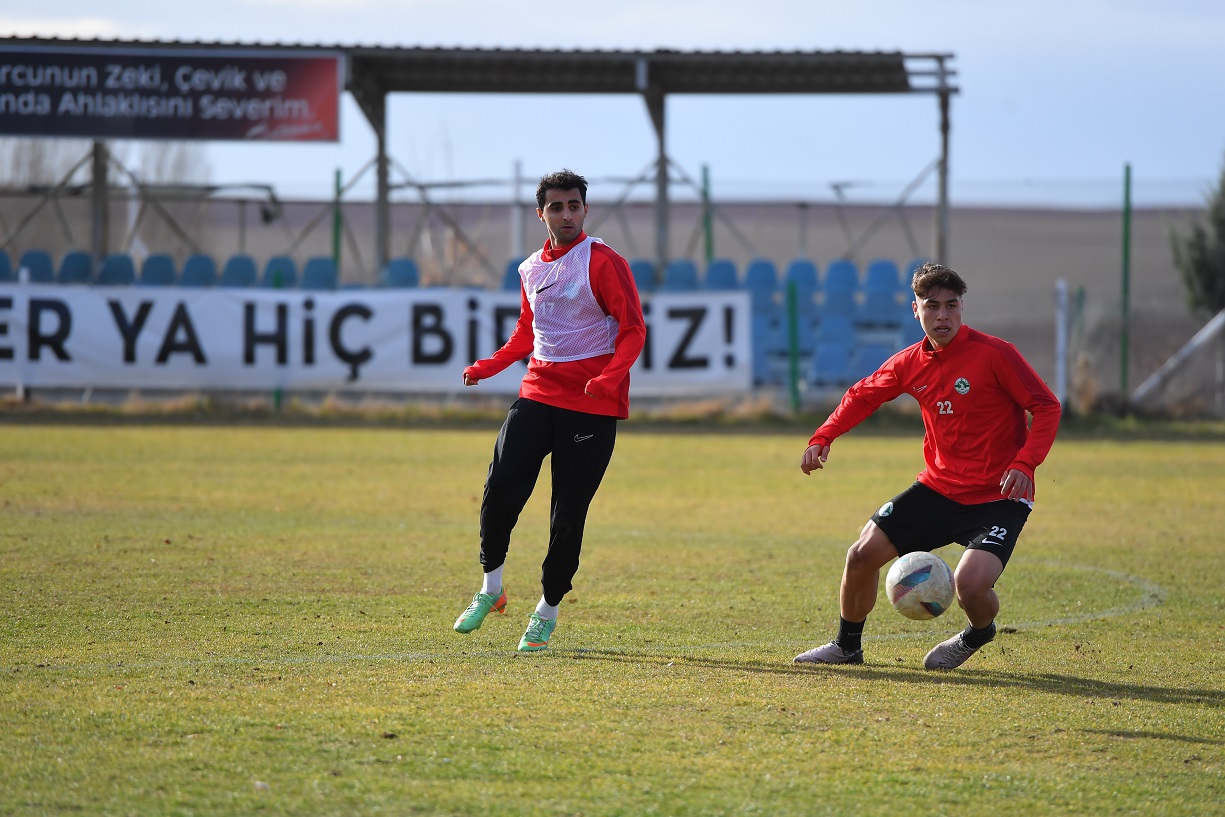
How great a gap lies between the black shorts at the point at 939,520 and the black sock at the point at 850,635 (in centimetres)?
36

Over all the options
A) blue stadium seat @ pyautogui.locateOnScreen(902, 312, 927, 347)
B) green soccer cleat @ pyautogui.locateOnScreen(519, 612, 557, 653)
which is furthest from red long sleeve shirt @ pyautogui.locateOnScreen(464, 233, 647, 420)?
blue stadium seat @ pyautogui.locateOnScreen(902, 312, 927, 347)

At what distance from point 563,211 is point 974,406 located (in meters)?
1.97

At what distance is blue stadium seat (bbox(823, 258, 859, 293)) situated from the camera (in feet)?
71.4

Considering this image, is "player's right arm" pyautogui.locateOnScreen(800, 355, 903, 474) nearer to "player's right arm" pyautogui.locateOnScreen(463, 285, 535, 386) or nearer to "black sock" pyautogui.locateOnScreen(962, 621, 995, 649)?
"black sock" pyautogui.locateOnScreen(962, 621, 995, 649)

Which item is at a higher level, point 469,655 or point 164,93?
point 164,93

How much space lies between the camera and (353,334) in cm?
2031

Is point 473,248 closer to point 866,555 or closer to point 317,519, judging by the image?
point 317,519

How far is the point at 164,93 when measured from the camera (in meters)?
22.2

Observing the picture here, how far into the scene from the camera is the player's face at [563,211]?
6164 millimetres

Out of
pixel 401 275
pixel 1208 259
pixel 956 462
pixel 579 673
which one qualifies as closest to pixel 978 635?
pixel 956 462

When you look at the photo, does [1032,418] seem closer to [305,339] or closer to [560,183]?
[560,183]

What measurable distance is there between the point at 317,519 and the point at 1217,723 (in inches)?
277

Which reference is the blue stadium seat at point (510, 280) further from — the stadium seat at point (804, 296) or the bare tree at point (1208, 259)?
the bare tree at point (1208, 259)

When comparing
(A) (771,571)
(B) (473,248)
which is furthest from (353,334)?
(A) (771,571)
